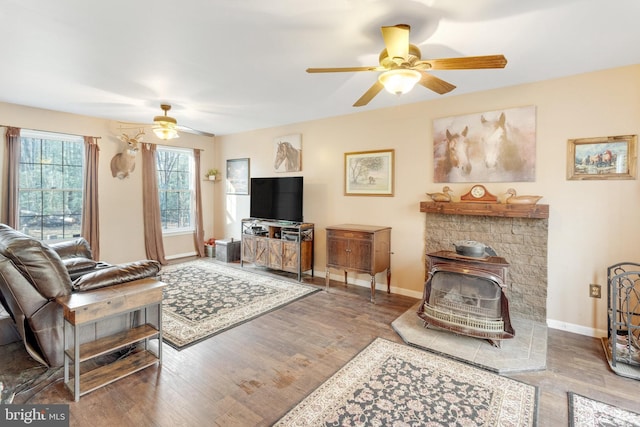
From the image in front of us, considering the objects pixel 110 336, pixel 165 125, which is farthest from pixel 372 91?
pixel 165 125

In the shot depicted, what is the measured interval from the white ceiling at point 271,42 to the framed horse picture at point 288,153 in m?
1.49

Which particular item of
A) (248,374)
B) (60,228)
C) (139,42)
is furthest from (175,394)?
(60,228)

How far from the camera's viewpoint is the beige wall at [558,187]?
2967 millimetres

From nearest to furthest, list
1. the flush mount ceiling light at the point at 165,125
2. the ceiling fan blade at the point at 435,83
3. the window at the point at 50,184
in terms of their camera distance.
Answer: the ceiling fan blade at the point at 435,83 → the flush mount ceiling light at the point at 165,125 → the window at the point at 50,184

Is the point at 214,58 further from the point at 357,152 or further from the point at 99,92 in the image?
the point at 357,152

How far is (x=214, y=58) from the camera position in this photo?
2879 mm

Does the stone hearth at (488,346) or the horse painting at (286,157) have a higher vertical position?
the horse painting at (286,157)

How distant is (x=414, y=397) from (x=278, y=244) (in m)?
3.42

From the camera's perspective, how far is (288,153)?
5.55m

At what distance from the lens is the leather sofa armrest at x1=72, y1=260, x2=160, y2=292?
2.28 meters

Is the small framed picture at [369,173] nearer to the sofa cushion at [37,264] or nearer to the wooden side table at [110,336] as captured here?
the wooden side table at [110,336]

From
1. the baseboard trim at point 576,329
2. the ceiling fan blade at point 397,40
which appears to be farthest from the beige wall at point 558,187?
the ceiling fan blade at point 397,40

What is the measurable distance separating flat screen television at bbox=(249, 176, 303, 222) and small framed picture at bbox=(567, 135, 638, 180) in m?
3.51

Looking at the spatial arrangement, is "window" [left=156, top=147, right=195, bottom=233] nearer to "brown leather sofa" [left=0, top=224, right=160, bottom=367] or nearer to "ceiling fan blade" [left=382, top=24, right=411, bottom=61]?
"brown leather sofa" [left=0, top=224, right=160, bottom=367]
